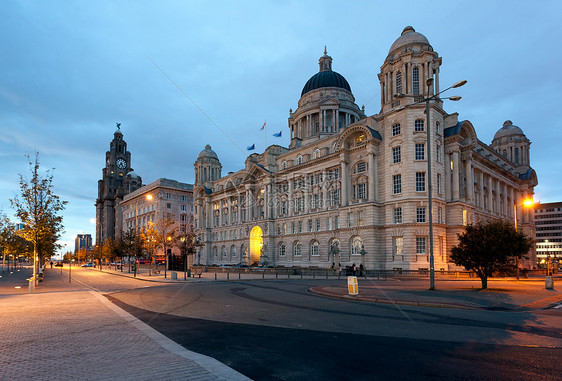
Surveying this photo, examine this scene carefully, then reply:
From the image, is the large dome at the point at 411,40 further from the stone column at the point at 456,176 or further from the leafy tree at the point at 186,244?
the leafy tree at the point at 186,244

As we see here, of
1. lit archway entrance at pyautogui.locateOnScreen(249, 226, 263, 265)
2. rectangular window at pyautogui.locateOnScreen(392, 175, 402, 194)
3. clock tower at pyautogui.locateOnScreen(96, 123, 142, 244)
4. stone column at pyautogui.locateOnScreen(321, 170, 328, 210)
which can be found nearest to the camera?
rectangular window at pyautogui.locateOnScreen(392, 175, 402, 194)

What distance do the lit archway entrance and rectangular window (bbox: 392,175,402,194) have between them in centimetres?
3398

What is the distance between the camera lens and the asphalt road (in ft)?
22.9

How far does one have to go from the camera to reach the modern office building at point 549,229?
148 m

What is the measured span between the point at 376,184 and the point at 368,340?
4709cm

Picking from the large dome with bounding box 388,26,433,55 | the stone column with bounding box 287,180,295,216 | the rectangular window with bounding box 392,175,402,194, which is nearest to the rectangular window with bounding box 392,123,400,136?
the rectangular window with bounding box 392,175,402,194

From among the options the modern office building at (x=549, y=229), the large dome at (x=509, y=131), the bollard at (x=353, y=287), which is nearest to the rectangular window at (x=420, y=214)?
the bollard at (x=353, y=287)

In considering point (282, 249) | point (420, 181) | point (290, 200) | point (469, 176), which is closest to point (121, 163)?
point (282, 249)

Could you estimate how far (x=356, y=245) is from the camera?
2197 inches

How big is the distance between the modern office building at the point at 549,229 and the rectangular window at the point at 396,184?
426 feet

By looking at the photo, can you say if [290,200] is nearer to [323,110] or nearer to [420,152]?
[323,110]

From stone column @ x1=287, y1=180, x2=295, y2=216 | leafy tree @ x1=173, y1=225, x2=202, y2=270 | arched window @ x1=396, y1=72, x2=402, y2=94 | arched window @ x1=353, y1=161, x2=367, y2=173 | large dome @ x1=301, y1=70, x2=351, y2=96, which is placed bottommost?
leafy tree @ x1=173, y1=225, x2=202, y2=270

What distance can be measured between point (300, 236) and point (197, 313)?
53.2 m

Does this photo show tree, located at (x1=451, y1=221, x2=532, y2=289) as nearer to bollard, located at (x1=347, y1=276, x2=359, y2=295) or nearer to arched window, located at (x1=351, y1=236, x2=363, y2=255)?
bollard, located at (x1=347, y1=276, x2=359, y2=295)
